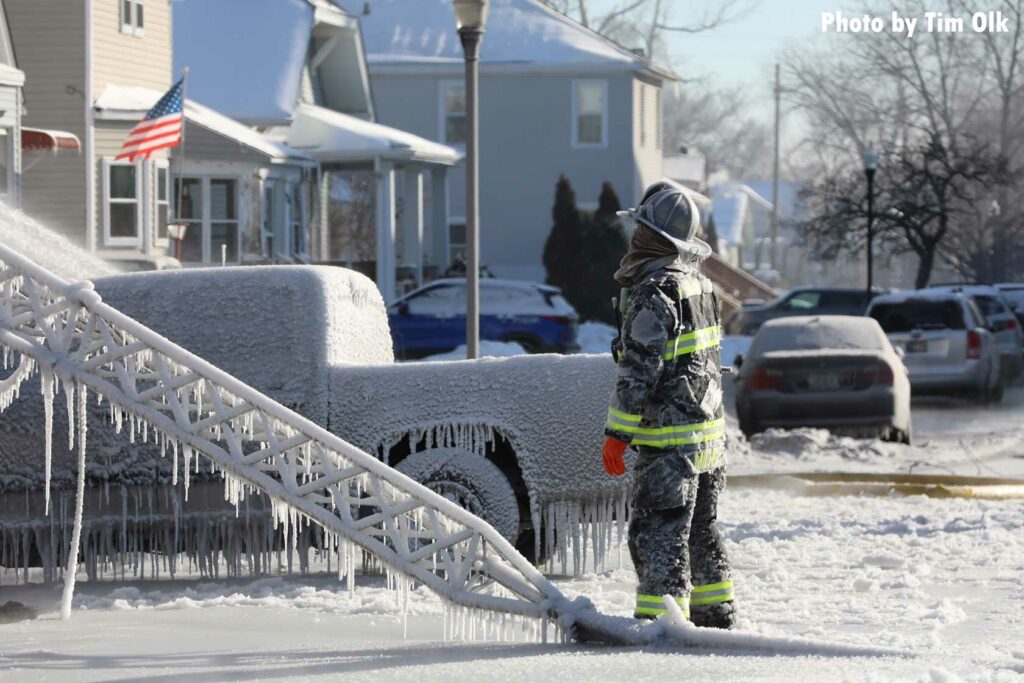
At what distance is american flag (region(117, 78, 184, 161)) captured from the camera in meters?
25.1

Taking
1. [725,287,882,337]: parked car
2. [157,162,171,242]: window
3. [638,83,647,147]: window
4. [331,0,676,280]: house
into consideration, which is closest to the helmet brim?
[157,162,171,242]: window

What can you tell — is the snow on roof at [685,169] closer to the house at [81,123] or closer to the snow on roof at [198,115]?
the snow on roof at [198,115]

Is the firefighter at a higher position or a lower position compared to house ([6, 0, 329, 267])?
lower

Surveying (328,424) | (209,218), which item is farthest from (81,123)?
(328,424)

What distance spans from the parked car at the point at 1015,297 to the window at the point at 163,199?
54.1ft

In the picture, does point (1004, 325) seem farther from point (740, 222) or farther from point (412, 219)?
point (740, 222)

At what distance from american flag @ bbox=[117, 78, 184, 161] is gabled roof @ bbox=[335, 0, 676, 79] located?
58.3 feet

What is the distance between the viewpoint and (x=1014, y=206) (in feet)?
208

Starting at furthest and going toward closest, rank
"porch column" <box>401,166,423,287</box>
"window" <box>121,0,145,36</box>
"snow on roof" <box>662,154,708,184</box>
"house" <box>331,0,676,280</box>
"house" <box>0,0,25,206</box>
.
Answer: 1. "snow on roof" <box>662,154,708,184</box>
2. "house" <box>331,0,676,280</box>
3. "porch column" <box>401,166,423,287</box>
4. "window" <box>121,0,145,36</box>
5. "house" <box>0,0,25,206</box>

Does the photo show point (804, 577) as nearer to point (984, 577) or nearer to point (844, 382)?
point (984, 577)

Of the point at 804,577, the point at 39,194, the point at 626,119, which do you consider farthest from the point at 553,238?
the point at 804,577

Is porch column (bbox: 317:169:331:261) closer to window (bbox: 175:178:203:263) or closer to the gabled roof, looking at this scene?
window (bbox: 175:178:203:263)

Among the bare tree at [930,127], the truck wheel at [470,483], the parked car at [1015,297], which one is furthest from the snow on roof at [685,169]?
the truck wheel at [470,483]

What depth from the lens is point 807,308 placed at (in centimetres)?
3941
